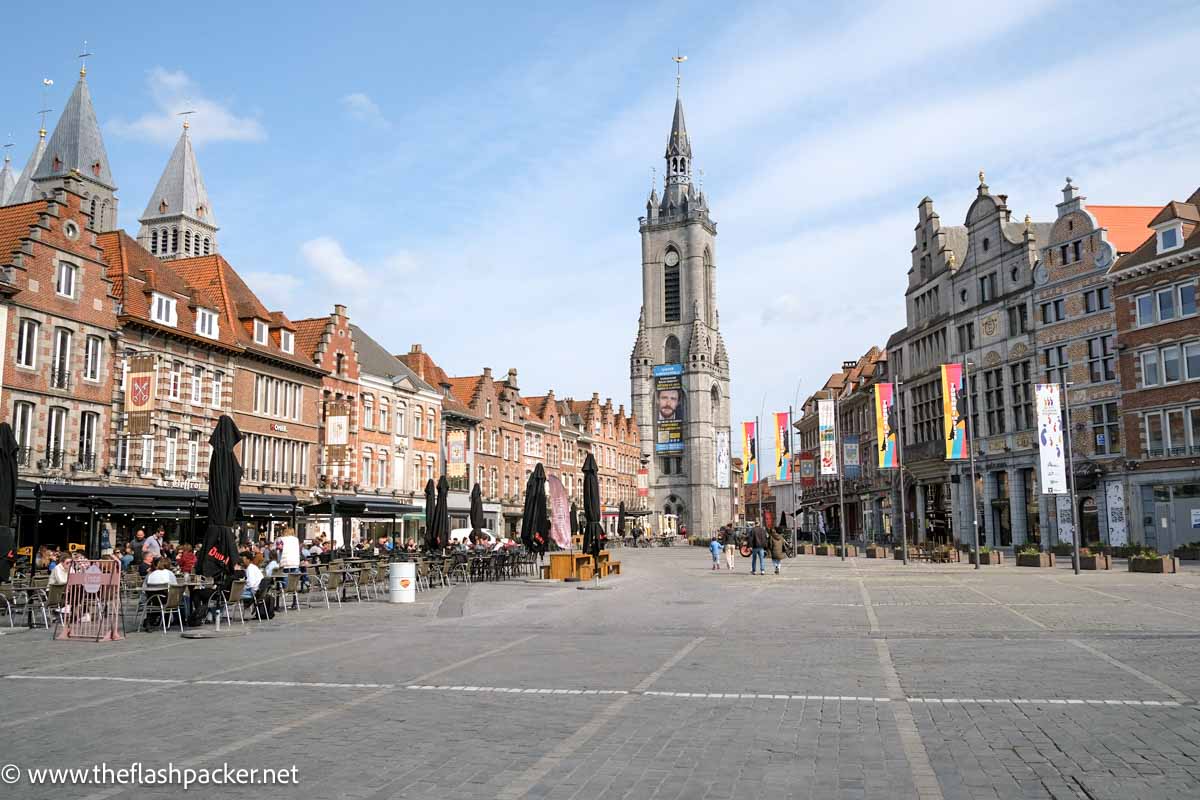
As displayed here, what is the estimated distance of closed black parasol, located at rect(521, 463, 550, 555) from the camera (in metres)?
29.1

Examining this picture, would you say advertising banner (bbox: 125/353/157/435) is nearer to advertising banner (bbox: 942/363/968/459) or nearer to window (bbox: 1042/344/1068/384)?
advertising banner (bbox: 942/363/968/459)

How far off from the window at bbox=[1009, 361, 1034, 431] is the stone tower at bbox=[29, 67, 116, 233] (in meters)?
65.7

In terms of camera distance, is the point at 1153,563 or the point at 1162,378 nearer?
the point at 1153,563

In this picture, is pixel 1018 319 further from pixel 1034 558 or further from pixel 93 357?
pixel 93 357

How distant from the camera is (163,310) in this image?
118ft

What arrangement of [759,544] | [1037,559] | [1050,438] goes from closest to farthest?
[759,544] < [1050,438] < [1037,559]

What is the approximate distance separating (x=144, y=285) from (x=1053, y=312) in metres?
40.0

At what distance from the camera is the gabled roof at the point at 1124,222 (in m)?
44.9

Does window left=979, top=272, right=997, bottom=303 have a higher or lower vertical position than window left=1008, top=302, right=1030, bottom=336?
higher

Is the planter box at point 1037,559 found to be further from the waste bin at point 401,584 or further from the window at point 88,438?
the window at point 88,438

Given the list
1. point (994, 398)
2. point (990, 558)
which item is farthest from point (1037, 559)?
point (994, 398)

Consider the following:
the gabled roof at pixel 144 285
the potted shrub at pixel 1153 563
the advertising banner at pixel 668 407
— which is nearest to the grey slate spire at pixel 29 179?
the gabled roof at pixel 144 285

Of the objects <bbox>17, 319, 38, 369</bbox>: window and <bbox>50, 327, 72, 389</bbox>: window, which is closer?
<bbox>17, 319, 38, 369</bbox>: window

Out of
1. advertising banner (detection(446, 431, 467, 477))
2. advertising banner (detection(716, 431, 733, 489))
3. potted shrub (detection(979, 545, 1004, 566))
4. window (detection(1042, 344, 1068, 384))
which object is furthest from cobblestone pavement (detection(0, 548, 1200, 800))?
advertising banner (detection(716, 431, 733, 489))
